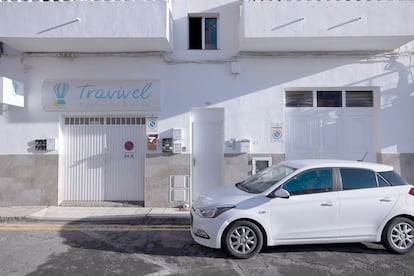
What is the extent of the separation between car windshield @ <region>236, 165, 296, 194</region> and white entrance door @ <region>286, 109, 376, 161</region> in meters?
3.05

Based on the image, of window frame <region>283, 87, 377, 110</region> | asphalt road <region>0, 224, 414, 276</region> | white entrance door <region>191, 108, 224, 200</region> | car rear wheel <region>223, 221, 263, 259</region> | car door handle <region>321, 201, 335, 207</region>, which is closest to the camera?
asphalt road <region>0, 224, 414, 276</region>

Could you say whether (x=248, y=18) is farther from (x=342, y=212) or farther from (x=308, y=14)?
(x=342, y=212)

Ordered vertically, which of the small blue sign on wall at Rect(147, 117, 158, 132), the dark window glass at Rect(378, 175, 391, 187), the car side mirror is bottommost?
the car side mirror

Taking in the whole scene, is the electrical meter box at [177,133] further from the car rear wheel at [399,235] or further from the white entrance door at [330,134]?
the car rear wheel at [399,235]

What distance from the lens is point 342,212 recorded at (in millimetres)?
5199

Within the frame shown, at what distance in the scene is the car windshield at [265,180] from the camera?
548cm

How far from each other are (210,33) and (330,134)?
450 cm

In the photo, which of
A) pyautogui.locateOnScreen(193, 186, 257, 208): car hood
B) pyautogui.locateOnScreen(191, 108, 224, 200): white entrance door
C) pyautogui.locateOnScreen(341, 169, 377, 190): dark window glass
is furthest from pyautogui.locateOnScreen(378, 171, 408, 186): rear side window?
pyautogui.locateOnScreen(191, 108, 224, 200): white entrance door

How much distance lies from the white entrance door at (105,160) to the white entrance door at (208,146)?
1513mm

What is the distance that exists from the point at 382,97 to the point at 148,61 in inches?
259

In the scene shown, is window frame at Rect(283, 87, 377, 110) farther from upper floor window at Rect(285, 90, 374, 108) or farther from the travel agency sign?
the travel agency sign

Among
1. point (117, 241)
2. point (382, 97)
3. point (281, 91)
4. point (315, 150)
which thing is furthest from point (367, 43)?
point (117, 241)

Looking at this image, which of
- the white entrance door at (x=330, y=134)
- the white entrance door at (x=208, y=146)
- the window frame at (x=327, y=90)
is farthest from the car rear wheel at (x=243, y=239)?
A: the window frame at (x=327, y=90)

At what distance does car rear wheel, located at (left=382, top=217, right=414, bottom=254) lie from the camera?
5.25m
